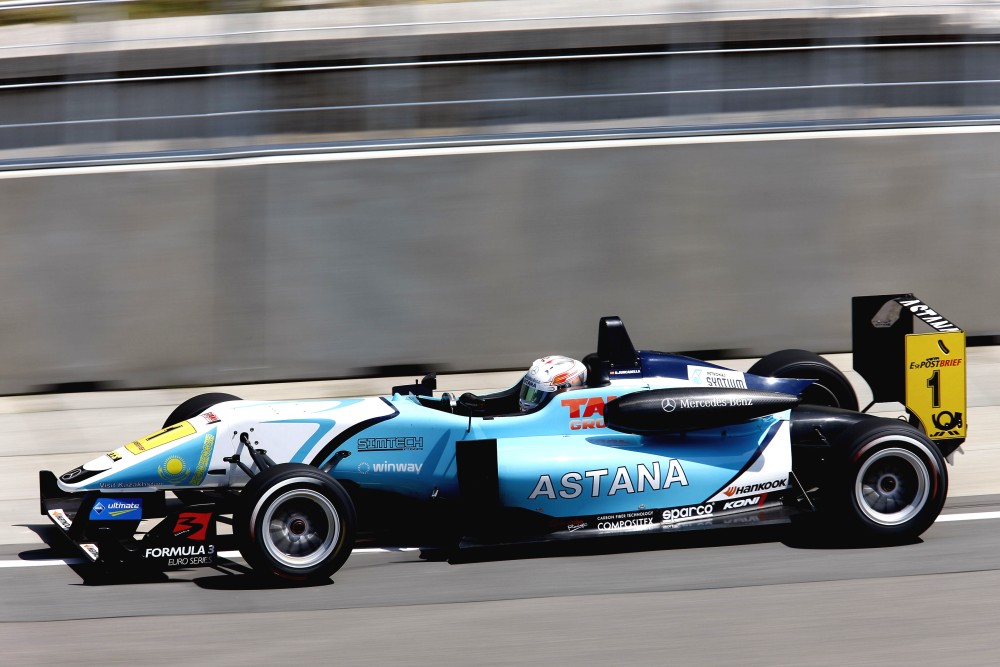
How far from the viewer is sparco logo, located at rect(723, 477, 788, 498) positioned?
6480 mm

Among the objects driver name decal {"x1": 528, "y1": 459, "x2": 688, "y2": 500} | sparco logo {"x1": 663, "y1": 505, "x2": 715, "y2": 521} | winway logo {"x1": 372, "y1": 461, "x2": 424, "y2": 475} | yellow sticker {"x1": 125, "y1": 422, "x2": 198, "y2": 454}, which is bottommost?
sparco logo {"x1": 663, "y1": 505, "x2": 715, "y2": 521}

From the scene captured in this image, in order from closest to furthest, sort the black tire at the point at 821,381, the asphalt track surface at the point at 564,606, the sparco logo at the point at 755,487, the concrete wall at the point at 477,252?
1. the asphalt track surface at the point at 564,606
2. the sparco logo at the point at 755,487
3. the black tire at the point at 821,381
4. the concrete wall at the point at 477,252

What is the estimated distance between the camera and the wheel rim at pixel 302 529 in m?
6.03

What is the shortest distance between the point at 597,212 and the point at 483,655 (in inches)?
227

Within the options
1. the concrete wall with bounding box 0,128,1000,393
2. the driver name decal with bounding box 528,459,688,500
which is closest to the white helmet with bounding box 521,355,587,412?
the driver name decal with bounding box 528,459,688,500

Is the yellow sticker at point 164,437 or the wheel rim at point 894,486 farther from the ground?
the yellow sticker at point 164,437

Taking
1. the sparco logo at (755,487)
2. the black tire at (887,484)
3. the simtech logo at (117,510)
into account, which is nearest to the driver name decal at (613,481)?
the sparco logo at (755,487)

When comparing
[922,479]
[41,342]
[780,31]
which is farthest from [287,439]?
[780,31]

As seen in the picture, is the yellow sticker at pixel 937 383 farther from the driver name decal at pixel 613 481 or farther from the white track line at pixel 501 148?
the white track line at pixel 501 148

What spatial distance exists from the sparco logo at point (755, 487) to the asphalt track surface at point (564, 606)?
1.05ft

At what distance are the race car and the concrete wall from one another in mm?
3400

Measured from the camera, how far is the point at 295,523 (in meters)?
6.09

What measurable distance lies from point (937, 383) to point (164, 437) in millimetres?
4563

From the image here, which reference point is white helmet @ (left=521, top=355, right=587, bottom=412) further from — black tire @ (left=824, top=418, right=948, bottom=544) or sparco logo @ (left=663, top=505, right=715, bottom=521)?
black tire @ (left=824, top=418, right=948, bottom=544)
